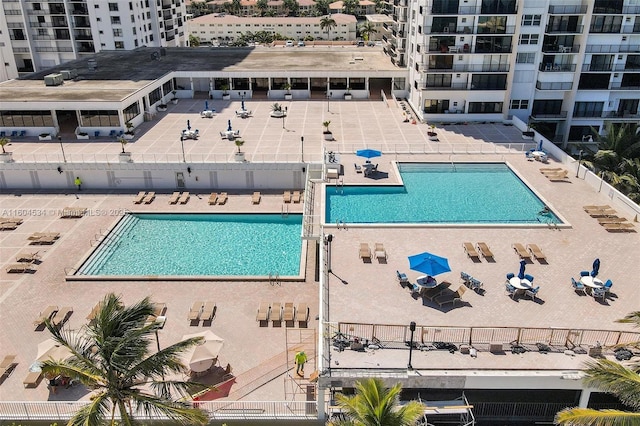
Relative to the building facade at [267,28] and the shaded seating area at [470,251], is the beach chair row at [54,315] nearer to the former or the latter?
the shaded seating area at [470,251]

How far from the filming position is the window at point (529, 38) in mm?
48875

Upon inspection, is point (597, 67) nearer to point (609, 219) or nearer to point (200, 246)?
point (609, 219)

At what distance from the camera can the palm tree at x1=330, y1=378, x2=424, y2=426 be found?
12945mm

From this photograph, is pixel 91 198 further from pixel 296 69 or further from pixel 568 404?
pixel 568 404

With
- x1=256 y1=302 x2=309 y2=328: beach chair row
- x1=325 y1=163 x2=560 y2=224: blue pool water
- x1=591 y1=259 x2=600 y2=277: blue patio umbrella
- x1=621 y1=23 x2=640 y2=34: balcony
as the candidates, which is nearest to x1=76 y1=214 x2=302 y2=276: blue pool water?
x1=256 y1=302 x2=309 y2=328: beach chair row

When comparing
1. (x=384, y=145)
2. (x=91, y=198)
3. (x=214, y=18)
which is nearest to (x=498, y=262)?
(x=384, y=145)

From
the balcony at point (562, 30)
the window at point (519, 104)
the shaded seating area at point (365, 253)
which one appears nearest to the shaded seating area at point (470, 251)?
the shaded seating area at point (365, 253)

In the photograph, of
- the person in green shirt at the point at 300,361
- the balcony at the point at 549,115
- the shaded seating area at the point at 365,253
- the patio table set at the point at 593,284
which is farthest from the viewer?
the balcony at the point at 549,115

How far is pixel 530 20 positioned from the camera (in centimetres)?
4834

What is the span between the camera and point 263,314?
25.3 meters

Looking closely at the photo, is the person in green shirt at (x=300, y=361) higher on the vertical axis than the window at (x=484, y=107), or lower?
lower

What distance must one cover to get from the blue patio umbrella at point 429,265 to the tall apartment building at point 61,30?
227 ft

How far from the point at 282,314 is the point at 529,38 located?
39.0m

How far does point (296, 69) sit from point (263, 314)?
43373 millimetres
